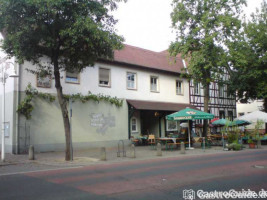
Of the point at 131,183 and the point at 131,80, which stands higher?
the point at 131,80

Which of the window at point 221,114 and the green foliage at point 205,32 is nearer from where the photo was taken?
the green foliage at point 205,32

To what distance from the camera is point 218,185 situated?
7.56m

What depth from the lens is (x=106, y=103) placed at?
21281mm

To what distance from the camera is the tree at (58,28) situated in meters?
12.0

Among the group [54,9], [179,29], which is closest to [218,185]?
[54,9]

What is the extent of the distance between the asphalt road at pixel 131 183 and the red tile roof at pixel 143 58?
1359 centimetres

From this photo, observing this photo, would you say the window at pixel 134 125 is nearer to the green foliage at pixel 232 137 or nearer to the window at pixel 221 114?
the green foliage at pixel 232 137

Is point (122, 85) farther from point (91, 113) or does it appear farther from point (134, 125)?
point (91, 113)

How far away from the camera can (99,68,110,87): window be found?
21.4m

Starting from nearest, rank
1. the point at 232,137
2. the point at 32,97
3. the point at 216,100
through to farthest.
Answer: the point at 32,97
the point at 232,137
the point at 216,100

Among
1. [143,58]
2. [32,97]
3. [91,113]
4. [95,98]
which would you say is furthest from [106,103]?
[143,58]

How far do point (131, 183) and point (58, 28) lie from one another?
27.4 feet

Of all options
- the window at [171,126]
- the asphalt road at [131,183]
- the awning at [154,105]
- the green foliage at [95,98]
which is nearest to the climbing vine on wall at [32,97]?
the green foliage at [95,98]

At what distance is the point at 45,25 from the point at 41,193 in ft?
26.7
